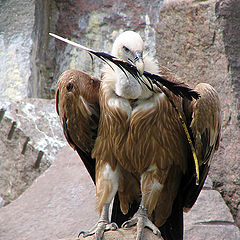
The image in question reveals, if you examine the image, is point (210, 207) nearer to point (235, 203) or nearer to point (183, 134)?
point (235, 203)

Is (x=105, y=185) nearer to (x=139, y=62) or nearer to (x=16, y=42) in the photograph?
(x=139, y=62)

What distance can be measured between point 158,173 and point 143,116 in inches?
15.8

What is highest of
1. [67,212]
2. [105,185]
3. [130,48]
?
[130,48]

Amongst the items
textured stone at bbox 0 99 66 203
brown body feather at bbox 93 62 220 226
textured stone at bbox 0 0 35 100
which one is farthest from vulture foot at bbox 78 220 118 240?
textured stone at bbox 0 0 35 100

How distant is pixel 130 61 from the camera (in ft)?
10.6

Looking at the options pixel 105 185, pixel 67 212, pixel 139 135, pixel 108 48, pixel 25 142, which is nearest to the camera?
pixel 139 135

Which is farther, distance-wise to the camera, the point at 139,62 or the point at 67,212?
the point at 67,212

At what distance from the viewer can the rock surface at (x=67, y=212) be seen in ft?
13.8

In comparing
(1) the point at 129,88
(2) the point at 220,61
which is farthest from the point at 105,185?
(2) the point at 220,61

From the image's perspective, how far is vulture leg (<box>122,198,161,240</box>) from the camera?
3.24 meters

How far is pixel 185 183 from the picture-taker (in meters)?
3.64

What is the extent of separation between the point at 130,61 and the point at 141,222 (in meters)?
0.98

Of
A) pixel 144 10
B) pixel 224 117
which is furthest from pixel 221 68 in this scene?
pixel 144 10

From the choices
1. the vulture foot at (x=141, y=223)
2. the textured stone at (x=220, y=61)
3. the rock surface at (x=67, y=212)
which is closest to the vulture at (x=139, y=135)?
the vulture foot at (x=141, y=223)
